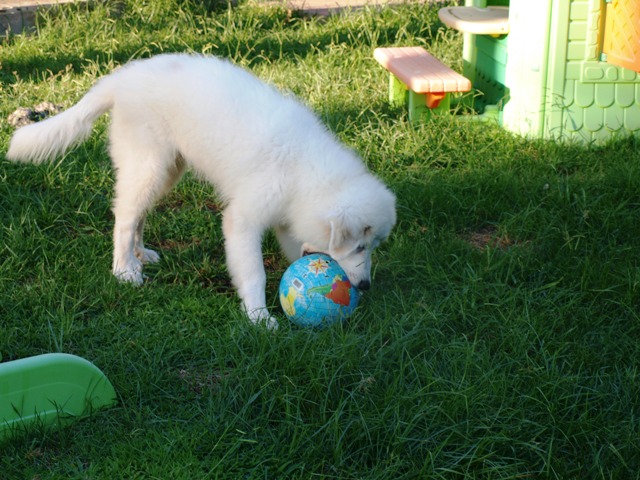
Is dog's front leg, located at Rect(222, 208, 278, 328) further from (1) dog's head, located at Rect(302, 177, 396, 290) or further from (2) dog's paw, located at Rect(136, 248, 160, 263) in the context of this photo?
(2) dog's paw, located at Rect(136, 248, 160, 263)

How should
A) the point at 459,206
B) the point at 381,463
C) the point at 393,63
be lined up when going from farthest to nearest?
the point at 393,63
the point at 459,206
the point at 381,463

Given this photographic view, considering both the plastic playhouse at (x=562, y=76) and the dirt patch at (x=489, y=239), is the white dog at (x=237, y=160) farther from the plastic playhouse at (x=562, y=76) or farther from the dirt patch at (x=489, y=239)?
the plastic playhouse at (x=562, y=76)

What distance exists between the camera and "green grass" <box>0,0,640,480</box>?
8.89ft

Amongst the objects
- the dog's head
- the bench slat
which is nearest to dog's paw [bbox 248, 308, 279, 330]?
the dog's head

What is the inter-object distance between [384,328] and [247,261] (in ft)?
2.25

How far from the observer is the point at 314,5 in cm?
851

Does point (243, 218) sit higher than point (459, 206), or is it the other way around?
point (243, 218)

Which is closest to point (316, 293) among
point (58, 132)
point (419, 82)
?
point (58, 132)

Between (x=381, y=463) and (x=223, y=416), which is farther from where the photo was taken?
(x=223, y=416)

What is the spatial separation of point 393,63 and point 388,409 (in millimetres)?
3591

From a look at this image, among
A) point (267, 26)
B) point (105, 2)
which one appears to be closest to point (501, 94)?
point (267, 26)

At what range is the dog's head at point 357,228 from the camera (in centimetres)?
361

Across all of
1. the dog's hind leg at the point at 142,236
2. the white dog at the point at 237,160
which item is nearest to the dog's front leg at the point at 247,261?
the white dog at the point at 237,160

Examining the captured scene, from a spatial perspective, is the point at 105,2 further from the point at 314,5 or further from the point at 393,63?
the point at 393,63
